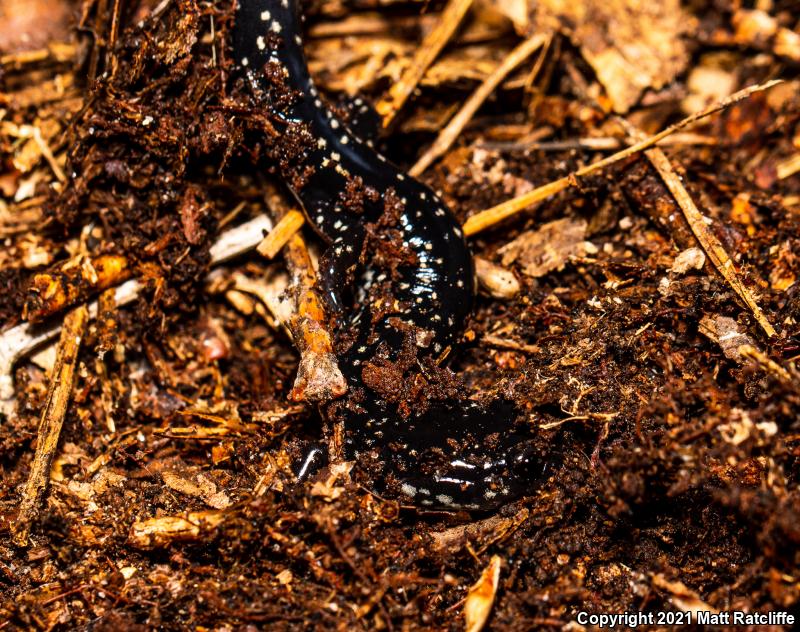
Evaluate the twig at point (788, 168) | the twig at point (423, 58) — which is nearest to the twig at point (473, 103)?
the twig at point (423, 58)

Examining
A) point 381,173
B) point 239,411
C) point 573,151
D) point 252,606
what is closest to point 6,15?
point 381,173

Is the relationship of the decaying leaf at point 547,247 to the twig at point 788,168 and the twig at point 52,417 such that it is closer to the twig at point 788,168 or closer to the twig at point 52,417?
the twig at point 788,168

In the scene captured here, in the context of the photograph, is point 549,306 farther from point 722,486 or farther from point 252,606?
point 252,606

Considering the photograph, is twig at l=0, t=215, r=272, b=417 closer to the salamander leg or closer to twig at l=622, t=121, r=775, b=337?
the salamander leg

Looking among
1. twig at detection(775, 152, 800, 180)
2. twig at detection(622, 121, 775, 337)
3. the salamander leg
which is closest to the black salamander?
the salamander leg

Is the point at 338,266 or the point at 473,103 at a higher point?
the point at 473,103

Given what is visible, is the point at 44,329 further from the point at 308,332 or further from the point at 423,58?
the point at 423,58

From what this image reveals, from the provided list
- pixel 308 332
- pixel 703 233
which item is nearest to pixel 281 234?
pixel 308 332
